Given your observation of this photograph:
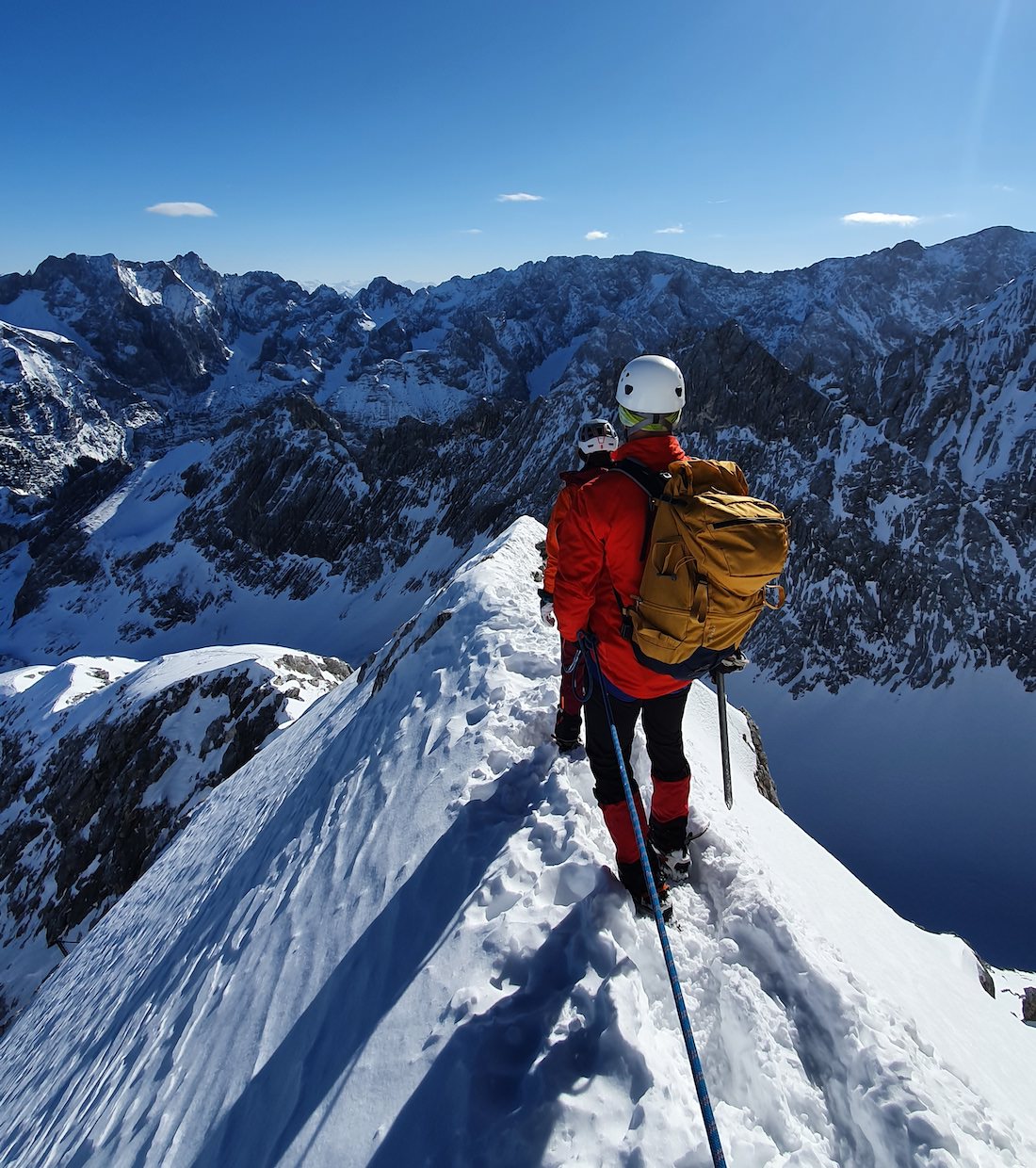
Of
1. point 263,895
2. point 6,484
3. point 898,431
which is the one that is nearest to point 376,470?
point 898,431

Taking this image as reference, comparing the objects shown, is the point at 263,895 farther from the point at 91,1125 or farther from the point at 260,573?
the point at 260,573

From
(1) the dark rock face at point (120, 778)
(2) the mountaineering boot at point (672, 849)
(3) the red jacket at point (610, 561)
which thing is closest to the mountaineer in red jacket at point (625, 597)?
(3) the red jacket at point (610, 561)

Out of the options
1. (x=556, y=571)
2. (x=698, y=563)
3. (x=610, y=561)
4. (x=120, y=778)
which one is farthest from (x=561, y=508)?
(x=120, y=778)

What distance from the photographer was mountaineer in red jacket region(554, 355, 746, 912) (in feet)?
16.2

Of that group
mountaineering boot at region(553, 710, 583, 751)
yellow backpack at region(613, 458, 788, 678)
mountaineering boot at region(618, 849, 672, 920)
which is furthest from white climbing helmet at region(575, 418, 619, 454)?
mountaineering boot at region(618, 849, 672, 920)

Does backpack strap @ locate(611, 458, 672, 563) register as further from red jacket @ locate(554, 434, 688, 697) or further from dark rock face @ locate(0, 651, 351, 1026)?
dark rock face @ locate(0, 651, 351, 1026)

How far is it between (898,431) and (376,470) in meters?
65.7

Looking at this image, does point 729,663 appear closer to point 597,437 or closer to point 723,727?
point 723,727

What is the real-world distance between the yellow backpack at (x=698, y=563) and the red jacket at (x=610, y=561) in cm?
13

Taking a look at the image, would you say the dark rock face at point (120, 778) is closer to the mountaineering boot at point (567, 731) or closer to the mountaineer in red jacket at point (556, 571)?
the mountaineering boot at point (567, 731)

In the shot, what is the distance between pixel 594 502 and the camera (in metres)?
4.93

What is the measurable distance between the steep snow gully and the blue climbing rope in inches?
16.9

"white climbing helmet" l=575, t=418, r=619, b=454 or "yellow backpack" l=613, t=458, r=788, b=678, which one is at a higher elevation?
"white climbing helmet" l=575, t=418, r=619, b=454

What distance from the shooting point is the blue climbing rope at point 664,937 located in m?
3.18
